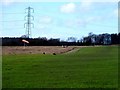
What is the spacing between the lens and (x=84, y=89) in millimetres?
11977

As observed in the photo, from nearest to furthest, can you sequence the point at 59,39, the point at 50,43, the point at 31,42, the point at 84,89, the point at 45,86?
the point at 84,89
the point at 45,86
the point at 31,42
the point at 50,43
the point at 59,39

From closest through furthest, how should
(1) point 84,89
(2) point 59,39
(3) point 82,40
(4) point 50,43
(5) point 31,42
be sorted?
(1) point 84,89 < (5) point 31,42 < (4) point 50,43 < (2) point 59,39 < (3) point 82,40

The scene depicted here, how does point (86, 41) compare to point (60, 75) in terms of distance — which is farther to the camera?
point (86, 41)

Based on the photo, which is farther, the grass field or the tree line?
the tree line

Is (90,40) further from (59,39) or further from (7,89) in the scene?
(7,89)

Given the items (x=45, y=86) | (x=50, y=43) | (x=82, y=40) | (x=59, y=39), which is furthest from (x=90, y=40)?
(x=45, y=86)

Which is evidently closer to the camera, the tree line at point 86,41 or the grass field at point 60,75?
the grass field at point 60,75

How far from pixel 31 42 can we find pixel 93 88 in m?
109

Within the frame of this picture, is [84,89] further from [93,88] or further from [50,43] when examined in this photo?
[50,43]

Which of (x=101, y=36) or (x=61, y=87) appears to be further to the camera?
(x=101, y=36)

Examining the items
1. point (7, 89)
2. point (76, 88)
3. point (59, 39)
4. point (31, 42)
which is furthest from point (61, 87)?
point (59, 39)

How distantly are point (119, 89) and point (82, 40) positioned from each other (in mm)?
160066

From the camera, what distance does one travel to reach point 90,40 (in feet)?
570

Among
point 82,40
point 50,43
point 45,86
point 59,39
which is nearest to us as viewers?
point 45,86
